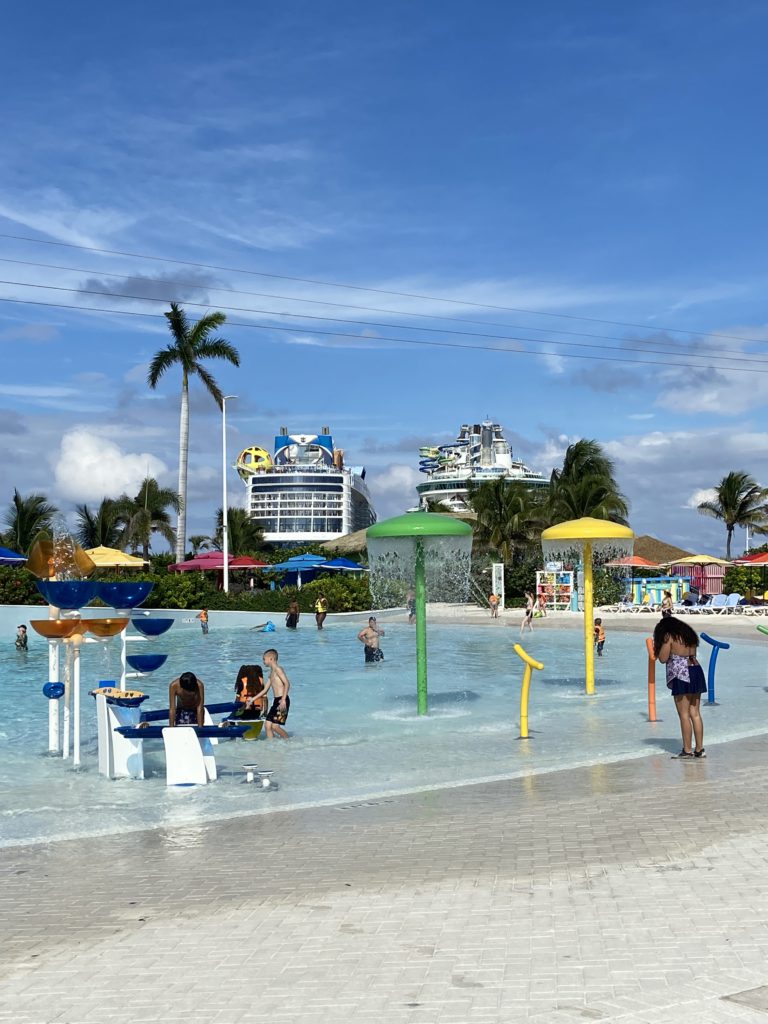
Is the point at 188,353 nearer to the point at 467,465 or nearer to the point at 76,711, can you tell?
the point at 76,711

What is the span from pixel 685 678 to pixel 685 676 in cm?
2

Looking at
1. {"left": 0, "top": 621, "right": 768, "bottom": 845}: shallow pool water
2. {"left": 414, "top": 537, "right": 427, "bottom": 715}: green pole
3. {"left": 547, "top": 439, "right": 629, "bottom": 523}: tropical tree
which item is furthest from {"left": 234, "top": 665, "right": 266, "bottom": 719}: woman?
{"left": 547, "top": 439, "right": 629, "bottom": 523}: tropical tree

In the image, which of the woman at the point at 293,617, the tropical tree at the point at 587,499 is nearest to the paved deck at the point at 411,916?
the woman at the point at 293,617

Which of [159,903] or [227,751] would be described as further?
[227,751]

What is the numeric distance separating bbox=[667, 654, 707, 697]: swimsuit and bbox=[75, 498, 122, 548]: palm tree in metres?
49.3

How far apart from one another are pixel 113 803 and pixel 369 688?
1049 cm

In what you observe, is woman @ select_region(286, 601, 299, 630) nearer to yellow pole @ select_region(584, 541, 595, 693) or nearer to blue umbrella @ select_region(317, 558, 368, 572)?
blue umbrella @ select_region(317, 558, 368, 572)

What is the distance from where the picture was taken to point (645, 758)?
10.7 metres

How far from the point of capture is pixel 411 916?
5551 mm

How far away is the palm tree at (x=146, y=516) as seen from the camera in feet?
188

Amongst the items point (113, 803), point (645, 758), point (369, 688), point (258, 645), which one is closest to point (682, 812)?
point (645, 758)

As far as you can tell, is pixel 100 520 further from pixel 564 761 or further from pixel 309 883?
pixel 309 883

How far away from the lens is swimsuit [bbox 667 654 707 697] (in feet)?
34.2

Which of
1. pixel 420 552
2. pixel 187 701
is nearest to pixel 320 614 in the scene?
pixel 420 552
